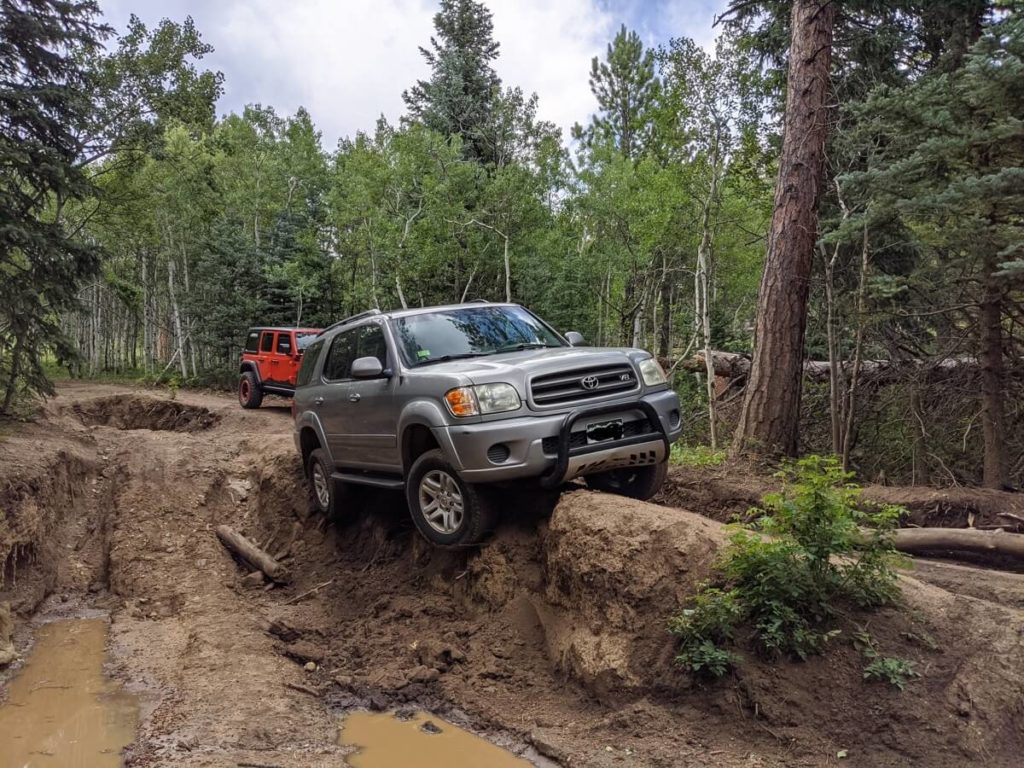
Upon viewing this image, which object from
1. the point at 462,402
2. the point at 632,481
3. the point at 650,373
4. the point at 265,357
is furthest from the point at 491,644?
the point at 265,357

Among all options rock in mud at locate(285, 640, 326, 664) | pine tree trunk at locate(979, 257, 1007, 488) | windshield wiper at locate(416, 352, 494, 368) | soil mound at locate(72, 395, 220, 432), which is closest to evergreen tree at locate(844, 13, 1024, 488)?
pine tree trunk at locate(979, 257, 1007, 488)

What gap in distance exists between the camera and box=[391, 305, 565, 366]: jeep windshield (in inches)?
261

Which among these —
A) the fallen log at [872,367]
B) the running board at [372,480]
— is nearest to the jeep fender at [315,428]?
the running board at [372,480]

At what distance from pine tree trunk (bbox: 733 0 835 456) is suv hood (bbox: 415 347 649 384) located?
4.71 metres

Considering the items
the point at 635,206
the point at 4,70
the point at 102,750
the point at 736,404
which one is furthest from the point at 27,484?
the point at 635,206

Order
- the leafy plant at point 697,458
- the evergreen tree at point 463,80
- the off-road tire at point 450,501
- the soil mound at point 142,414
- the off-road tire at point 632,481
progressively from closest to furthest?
the off-road tire at point 450,501
the off-road tire at point 632,481
the leafy plant at point 697,458
the soil mound at point 142,414
the evergreen tree at point 463,80

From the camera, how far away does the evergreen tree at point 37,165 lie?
11.5m

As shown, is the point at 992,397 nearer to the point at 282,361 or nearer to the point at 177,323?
the point at 282,361

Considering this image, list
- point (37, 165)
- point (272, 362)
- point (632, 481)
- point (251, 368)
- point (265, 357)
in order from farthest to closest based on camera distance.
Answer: point (251, 368)
point (265, 357)
point (272, 362)
point (37, 165)
point (632, 481)

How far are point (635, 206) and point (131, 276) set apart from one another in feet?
89.7

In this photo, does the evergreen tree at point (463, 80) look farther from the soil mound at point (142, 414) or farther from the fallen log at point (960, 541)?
the fallen log at point (960, 541)

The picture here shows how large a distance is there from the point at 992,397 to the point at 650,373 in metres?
5.02

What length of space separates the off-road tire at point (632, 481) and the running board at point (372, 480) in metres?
1.71

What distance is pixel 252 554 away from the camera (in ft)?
28.3
